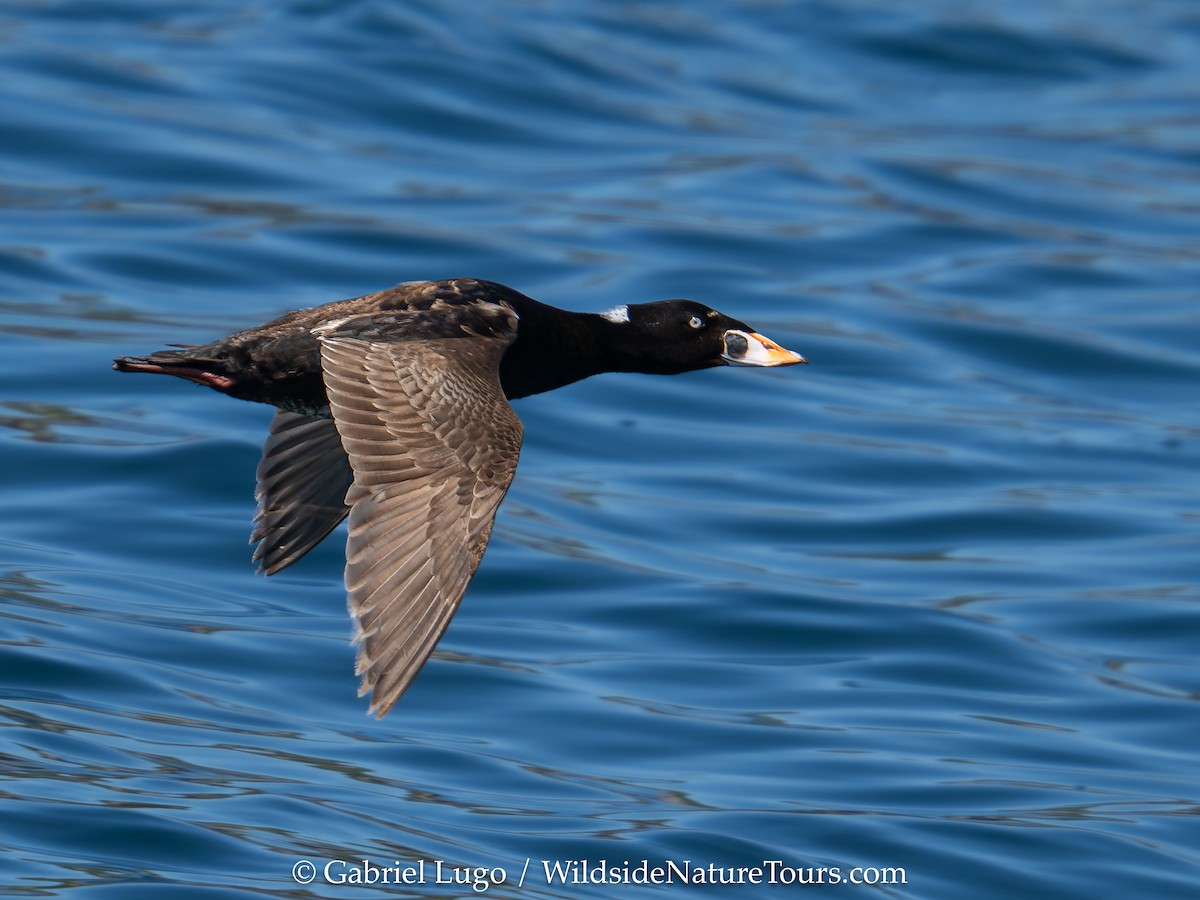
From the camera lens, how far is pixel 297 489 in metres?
7.77

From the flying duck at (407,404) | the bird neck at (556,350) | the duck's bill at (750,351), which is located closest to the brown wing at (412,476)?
the flying duck at (407,404)

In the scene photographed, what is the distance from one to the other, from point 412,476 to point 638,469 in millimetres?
5528

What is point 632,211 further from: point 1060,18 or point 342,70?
point 1060,18

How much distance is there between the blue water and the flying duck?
1.24 m

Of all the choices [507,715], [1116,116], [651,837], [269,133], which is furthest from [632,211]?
[651,837]

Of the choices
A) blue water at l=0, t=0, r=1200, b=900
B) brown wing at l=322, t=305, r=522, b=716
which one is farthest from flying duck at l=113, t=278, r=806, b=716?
blue water at l=0, t=0, r=1200, b=900

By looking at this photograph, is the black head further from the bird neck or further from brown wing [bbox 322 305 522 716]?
brown wing [bbox 322 305 522 716]

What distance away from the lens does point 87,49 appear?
695 inches

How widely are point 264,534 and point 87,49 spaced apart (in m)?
11.0

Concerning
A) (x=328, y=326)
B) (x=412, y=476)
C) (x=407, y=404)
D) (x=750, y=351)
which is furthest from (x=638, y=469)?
(x=412, y=476)

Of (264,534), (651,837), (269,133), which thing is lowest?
(651,837)

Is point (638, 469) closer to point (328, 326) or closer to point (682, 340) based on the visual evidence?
point (682, 340)

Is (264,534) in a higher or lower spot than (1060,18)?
lower

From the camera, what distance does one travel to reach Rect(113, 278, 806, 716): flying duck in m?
5.80
